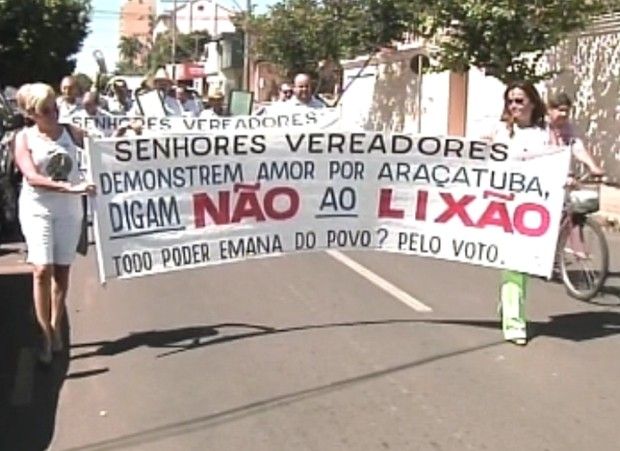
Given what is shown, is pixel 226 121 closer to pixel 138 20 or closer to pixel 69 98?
pixel 69 98

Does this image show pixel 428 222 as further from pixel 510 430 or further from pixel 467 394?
pixel 510 430

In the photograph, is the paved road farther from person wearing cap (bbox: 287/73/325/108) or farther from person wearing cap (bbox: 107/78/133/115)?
person wearing cap (bbox: 107/78/133/115)

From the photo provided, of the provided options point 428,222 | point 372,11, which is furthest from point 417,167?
point 372,11

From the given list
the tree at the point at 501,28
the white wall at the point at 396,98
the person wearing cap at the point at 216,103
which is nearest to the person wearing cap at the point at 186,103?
the person wearing cap at the point at 216,103

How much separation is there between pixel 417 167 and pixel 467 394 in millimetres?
2436

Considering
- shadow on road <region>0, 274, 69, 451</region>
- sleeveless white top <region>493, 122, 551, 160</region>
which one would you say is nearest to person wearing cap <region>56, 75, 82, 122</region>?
shadow on road <region>0, 274, 69, 451</region>

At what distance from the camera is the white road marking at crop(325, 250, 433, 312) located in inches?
401

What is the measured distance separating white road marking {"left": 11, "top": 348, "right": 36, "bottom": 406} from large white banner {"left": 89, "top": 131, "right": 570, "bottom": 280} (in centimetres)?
80

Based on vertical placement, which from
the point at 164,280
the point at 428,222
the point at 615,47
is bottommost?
the point at 164,280

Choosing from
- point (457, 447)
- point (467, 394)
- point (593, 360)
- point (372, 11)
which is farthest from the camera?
point (372, 11)

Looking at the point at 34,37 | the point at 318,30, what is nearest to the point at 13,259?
the point at 318,30

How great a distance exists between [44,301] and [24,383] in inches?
24.7

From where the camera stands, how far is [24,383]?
7.53m

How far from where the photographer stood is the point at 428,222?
9227mm
